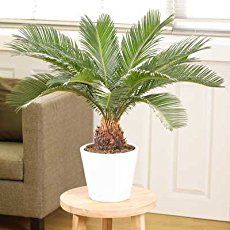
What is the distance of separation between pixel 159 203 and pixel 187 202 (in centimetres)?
17

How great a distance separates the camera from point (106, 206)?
8.77 ft

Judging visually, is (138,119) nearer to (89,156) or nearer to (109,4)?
(109,4)

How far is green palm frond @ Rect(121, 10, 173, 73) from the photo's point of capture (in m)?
2.74

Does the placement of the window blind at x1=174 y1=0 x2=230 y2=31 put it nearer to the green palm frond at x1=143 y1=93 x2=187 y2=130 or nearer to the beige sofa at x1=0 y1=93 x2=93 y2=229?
the beige sofa at x1=0 y1=93 x2=93 y2=229

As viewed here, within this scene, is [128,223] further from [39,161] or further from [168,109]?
[168,109]

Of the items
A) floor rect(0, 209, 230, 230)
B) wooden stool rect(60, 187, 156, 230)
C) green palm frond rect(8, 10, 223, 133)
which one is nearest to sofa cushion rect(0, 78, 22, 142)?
floor rect(0, 209, 230, 230)

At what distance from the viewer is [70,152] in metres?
3.64

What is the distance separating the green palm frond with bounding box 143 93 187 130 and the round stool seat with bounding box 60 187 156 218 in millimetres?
354

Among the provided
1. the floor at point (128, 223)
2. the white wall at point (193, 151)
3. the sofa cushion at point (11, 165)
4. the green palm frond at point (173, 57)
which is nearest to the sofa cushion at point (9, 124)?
the sofa cushion at point (11, 165)

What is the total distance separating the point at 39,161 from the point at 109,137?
718 mm

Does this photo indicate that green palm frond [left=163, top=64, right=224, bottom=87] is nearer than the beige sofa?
Yes

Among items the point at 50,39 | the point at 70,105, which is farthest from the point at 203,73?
the point at 70,105

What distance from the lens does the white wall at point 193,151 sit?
376cm

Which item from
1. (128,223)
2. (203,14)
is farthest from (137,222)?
(203,14)
